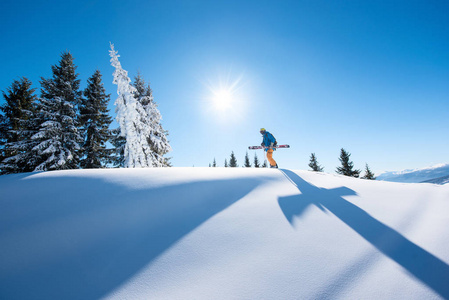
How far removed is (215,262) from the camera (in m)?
1.71

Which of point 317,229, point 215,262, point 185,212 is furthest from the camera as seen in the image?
point 185,212

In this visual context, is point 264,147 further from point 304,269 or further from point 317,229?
point 304,269

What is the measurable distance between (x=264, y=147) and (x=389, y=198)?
5.29 m

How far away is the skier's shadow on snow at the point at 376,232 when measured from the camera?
1.56m

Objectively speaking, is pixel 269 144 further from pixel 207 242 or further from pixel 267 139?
pixel 207 242

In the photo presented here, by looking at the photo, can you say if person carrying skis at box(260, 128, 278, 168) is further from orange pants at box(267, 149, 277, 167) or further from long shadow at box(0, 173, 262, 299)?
long shadow at box(0, 173, 262, 299)

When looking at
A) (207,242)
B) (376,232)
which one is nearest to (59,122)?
(207,242)

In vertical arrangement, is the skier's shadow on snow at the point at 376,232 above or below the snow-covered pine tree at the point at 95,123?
below

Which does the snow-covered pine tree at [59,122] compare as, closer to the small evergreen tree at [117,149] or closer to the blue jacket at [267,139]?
the small evergreen tree at [117,149]

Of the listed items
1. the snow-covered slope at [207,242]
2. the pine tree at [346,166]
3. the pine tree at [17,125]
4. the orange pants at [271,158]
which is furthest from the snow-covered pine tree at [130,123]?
the pine tree at [346,166]

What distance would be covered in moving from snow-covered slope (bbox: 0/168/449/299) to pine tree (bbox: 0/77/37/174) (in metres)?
12.8

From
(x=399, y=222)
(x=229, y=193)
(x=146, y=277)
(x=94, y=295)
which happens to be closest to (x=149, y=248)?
(x=146, y=277)

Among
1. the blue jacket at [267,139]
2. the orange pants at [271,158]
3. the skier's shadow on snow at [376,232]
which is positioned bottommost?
the skier's shadow on snow at [376,232]

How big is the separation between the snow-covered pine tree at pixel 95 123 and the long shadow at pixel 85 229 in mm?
12594
